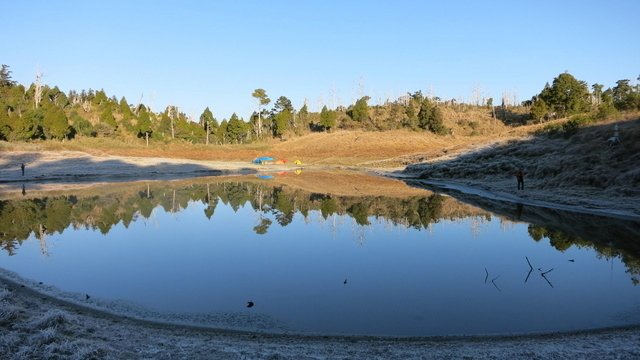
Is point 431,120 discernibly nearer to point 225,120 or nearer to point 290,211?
point 225,120

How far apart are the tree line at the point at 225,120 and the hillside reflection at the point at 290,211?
149ft

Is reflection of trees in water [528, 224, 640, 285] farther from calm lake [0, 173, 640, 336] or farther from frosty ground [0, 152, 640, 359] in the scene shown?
frosty ground [0, 152, 640, 359]

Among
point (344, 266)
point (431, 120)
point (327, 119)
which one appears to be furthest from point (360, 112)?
point (344, 266)

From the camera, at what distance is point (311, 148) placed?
95.8 meters

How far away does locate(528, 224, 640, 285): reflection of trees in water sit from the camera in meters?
14.5

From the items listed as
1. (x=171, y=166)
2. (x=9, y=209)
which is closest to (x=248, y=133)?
(x=171, y=166)

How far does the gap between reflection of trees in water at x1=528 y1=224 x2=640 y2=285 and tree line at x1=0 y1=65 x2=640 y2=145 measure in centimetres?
6041

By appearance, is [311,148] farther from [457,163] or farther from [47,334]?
[47,334]

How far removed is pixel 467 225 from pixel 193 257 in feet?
42.9

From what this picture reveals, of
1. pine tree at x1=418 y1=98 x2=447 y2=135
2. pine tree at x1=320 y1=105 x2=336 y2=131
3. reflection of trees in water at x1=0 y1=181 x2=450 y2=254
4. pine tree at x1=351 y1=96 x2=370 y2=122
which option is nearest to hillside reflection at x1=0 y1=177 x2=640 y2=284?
reflection of trees in water at x1=0 y1=181 x2=450 y2=254

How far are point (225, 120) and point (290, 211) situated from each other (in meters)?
89.8

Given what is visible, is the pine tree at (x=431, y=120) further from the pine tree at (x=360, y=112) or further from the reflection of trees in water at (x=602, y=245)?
the reflection of trees in water at (x=602, y=245)

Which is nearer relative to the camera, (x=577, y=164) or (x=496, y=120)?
(x=577, y=164)

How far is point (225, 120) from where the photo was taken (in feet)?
372
